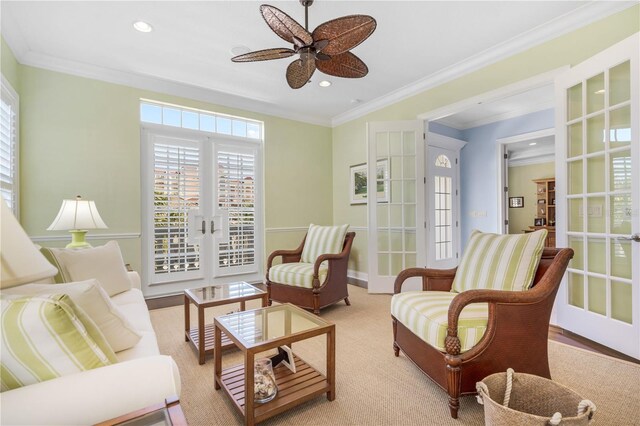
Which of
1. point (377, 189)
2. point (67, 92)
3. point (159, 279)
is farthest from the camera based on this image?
point (377, 189)

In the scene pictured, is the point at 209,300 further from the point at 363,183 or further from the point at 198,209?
the point at 363,183

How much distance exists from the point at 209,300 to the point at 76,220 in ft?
5.22

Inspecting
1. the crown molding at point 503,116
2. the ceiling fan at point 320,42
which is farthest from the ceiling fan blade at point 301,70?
the crown molding at point 503,116

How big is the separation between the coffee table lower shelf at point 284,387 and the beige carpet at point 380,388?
0.09m

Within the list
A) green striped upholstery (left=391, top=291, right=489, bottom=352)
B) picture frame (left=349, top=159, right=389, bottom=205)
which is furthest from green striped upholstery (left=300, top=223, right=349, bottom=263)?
green striped upholstery (left=391, top=291, right=489, bottom=352)

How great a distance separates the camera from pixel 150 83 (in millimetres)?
3703

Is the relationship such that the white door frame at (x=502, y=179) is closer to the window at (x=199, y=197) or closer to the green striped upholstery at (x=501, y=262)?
the green striped upholstery at (x=501, y=262)

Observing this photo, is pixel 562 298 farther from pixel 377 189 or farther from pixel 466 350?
pixel 377 189

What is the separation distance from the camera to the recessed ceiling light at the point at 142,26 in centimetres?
262

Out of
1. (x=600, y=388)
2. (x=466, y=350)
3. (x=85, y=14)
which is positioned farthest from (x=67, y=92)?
(x=600, y=388)

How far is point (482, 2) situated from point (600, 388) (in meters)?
2.83

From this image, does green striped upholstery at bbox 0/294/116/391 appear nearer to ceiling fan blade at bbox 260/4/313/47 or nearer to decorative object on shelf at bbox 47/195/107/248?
ceiling fan blade at bbox 260/4/313/47

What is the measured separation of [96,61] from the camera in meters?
3.26

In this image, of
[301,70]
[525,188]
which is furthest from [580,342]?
[525,188]
